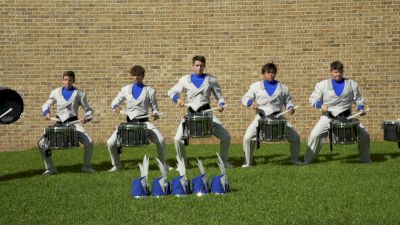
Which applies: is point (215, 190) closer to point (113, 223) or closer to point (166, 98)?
point (113, 223)

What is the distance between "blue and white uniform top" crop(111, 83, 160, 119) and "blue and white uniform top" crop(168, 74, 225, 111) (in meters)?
0.35

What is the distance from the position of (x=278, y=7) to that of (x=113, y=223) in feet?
32.4

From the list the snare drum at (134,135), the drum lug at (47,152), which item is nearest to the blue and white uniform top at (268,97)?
the snare drum at (134,135)

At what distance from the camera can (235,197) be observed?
30.6 ft

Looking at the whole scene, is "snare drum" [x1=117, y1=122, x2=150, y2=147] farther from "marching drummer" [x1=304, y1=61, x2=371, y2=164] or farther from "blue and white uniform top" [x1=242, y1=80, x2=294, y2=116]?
"marching drummer" [x1=304, y1=61, x2=371, y2=164]

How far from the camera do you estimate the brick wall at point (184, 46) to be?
1667 cm

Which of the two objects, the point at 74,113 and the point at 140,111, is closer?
the point at 140,111

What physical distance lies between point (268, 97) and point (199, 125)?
1465mm

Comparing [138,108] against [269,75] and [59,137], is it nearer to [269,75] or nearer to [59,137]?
[59,137]

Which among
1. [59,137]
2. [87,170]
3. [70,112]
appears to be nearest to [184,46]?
[70,112]

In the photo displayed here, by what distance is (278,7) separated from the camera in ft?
54.9

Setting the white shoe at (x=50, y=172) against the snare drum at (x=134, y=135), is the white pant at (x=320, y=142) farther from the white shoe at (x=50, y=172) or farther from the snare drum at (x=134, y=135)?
the white shoe at (x=50, y=172)

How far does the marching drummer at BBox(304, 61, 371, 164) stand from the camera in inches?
496

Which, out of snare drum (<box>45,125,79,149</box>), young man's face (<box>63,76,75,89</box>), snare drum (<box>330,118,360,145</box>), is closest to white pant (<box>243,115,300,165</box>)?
snare drum (<box>330,118,360,145</box>)
